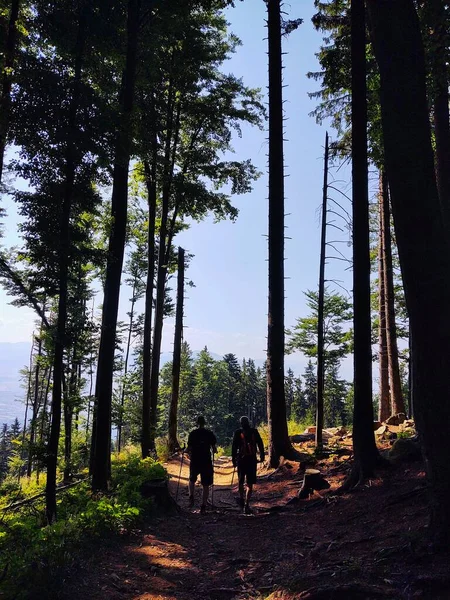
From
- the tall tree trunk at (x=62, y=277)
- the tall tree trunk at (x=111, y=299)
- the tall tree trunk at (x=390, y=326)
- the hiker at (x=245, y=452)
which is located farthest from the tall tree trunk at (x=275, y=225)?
the tall tree trunk at (x=390, y=326)

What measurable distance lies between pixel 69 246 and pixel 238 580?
18.0ft

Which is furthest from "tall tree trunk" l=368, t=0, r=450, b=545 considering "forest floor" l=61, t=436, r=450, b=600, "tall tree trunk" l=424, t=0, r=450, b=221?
"tall tree trunk" l=424, t=0, r=450, b=221

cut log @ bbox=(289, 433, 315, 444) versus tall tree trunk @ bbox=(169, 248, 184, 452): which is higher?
tall tree trunk @ bbox=(169, 248, 184, 452)

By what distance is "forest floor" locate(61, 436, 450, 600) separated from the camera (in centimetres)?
352

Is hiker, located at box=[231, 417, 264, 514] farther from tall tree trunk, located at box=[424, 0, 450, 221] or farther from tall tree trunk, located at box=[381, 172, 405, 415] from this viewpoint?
tall tree trunk, located at box=[381, 172, 405, 415]

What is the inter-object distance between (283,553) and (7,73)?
9601mm

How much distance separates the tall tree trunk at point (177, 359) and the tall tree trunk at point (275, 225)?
6721 mm

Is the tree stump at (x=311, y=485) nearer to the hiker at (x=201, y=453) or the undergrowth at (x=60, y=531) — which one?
the hiker at (x=201, y=453)

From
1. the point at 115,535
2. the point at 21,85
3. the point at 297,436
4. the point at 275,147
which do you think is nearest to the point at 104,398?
the point at 115,535

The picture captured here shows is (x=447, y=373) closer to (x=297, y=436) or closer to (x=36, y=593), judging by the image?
(x=36, y=593)

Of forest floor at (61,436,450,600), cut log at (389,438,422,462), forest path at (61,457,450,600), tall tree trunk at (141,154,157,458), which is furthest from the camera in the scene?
tall tree trunk at (141,154,157,458)

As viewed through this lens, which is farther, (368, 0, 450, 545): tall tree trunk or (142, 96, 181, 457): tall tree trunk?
(142, 96, 181, 457): tall tree trunk

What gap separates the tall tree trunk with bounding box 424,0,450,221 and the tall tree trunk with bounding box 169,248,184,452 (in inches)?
451

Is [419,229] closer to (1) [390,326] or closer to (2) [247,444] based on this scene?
(2) [247,444]
